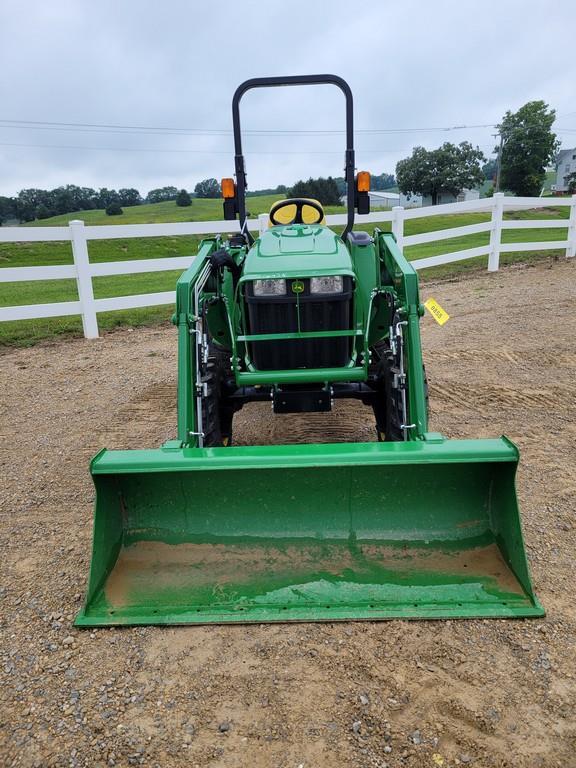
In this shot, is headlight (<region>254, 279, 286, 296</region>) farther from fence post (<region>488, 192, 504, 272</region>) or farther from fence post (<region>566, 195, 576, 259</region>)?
fence post (<region>566, 195, 576, 259</region>)

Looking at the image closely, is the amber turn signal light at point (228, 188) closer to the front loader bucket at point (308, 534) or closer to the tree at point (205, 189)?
the front loader bucket at point (308, 534)

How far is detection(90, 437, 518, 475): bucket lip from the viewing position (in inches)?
110

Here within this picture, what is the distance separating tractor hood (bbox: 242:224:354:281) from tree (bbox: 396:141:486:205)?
56521mm

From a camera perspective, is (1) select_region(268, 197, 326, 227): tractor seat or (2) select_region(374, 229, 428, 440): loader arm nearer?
(2) select_region(374, 229, 428, 440): loader arm

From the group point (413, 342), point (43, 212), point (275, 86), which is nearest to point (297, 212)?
point (275, 86)

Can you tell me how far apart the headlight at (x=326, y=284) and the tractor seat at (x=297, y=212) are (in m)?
1.39

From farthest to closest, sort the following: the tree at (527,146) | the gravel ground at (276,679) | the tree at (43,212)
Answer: the tree at (527,146)
the tree at (43,212)
the gravel ground at (276,679)

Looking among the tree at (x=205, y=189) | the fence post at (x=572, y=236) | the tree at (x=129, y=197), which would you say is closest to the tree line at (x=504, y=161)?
the tree at (x=205, y=189)

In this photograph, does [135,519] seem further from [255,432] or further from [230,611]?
[255,432]

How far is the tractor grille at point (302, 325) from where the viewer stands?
351 cm

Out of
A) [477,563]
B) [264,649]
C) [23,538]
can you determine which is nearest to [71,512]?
[23,538]

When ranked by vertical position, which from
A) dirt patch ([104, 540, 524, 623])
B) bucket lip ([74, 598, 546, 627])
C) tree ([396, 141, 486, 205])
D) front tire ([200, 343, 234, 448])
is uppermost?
tree ([396, 141, 486, 205])

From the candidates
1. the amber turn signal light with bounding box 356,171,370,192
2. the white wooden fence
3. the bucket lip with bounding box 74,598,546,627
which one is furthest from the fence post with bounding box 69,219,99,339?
the bucket lip with bounding box 74,598,546,627

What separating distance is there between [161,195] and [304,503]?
2497 inches
